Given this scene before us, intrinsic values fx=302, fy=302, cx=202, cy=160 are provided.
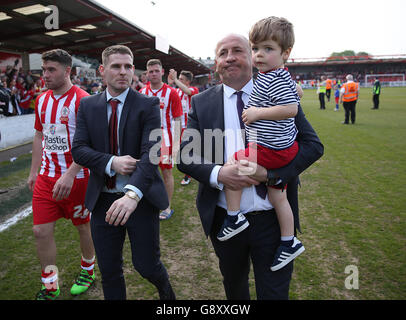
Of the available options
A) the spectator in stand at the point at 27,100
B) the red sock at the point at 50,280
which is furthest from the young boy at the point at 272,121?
the spectator in stand at the point at 27,100

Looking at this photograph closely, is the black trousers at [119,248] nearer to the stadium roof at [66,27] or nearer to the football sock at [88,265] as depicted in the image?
the football sock at [88,265]

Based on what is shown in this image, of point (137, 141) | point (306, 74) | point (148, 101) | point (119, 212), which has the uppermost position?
point (306, 74)

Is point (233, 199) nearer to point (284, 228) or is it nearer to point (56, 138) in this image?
point (284, 228)

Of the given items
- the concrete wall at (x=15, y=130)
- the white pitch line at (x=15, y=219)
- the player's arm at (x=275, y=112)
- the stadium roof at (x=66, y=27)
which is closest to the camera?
the player's arm at (x=275, y=112)

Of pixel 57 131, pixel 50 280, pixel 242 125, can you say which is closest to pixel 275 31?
pixel 242 125

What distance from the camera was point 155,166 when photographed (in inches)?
88.7

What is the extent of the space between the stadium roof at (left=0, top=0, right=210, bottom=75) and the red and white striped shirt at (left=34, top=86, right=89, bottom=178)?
273 inches

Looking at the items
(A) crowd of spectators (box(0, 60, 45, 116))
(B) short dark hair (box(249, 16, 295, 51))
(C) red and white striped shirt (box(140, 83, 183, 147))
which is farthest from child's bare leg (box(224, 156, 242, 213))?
(A) crowd of spectators (box(0, 60, 45, 116))

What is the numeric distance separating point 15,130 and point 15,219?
648 cm

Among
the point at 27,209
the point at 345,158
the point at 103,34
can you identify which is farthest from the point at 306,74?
the point at 27,209

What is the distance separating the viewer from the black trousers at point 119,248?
2.27m

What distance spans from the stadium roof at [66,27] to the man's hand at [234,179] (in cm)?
889

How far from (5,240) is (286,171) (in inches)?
154
